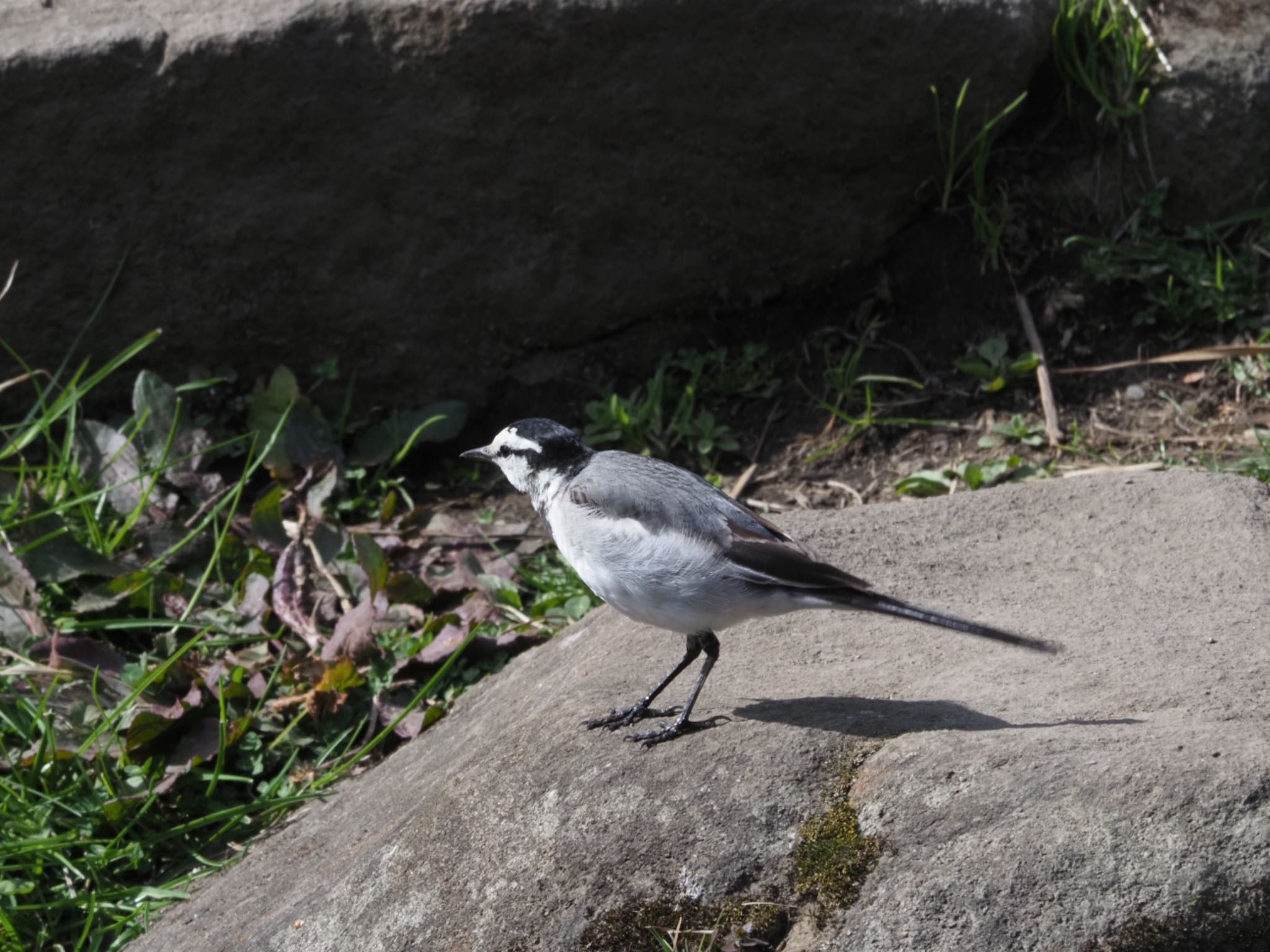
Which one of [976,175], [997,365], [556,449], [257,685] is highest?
[976,175]

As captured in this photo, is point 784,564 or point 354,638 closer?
point 784,564

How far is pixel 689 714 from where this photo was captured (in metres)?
3.50

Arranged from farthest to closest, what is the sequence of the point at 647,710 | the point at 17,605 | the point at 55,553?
the point at 55,553, the point at 17,605, the point at 647,710

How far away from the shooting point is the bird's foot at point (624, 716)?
3.48 metres

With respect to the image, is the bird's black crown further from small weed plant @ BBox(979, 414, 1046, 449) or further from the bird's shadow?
small weed plant @ BBox(979, 414, 1046, 449)

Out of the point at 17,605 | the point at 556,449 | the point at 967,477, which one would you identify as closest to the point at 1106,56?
the point at 967,477

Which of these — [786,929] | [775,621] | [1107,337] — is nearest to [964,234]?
[1107,337]

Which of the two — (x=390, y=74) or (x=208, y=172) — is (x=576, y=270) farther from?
(x=208, y=172)

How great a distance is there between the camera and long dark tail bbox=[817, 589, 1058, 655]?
3164 millimetres

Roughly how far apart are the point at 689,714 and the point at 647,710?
0.57 ft

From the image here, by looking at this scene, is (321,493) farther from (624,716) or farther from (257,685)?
(624,716)

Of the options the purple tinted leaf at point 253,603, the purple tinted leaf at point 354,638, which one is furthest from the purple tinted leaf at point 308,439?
the purple tinted leaf at point 354,638

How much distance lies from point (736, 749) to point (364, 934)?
0.97 m

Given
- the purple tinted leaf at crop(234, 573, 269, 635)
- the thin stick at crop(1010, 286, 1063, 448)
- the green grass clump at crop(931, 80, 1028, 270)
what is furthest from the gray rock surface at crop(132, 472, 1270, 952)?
the green grass clump at crop(931, 80, 1028, 270)
